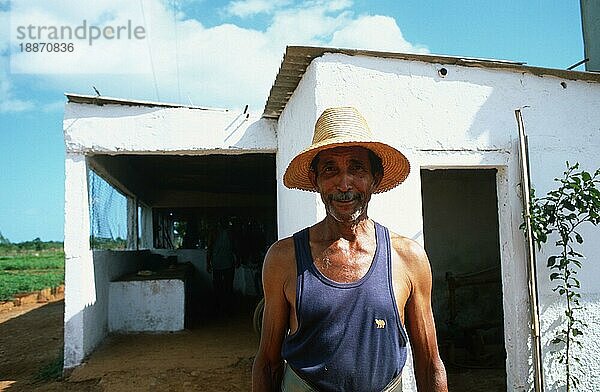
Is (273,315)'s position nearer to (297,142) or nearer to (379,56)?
(379,56)

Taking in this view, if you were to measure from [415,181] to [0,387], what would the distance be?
551cm

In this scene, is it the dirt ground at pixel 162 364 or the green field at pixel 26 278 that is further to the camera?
the green field at pixel 26 278

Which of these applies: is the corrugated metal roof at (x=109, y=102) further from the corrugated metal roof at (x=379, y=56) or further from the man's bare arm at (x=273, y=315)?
the man's bare arm at (x=273, y=315)

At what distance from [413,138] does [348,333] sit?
3.28m

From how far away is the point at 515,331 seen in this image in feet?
16.6

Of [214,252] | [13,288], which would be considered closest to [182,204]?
[214,252]

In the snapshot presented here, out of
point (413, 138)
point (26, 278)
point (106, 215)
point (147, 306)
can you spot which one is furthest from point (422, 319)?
point (26, 278)

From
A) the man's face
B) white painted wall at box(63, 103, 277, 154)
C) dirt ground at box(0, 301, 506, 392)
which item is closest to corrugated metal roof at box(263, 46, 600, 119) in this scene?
white painted wall at box(63, 103, 277, 154)

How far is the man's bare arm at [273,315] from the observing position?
6.79 feet

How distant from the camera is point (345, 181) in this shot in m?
2.10

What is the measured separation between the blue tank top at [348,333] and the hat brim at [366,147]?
0.51 m

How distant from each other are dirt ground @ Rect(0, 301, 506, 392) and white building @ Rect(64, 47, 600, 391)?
40cm

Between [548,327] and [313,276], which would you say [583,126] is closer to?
[548,327]

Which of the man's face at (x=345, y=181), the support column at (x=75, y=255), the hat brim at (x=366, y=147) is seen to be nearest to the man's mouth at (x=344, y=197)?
the man's face at (x=345, y=181)
